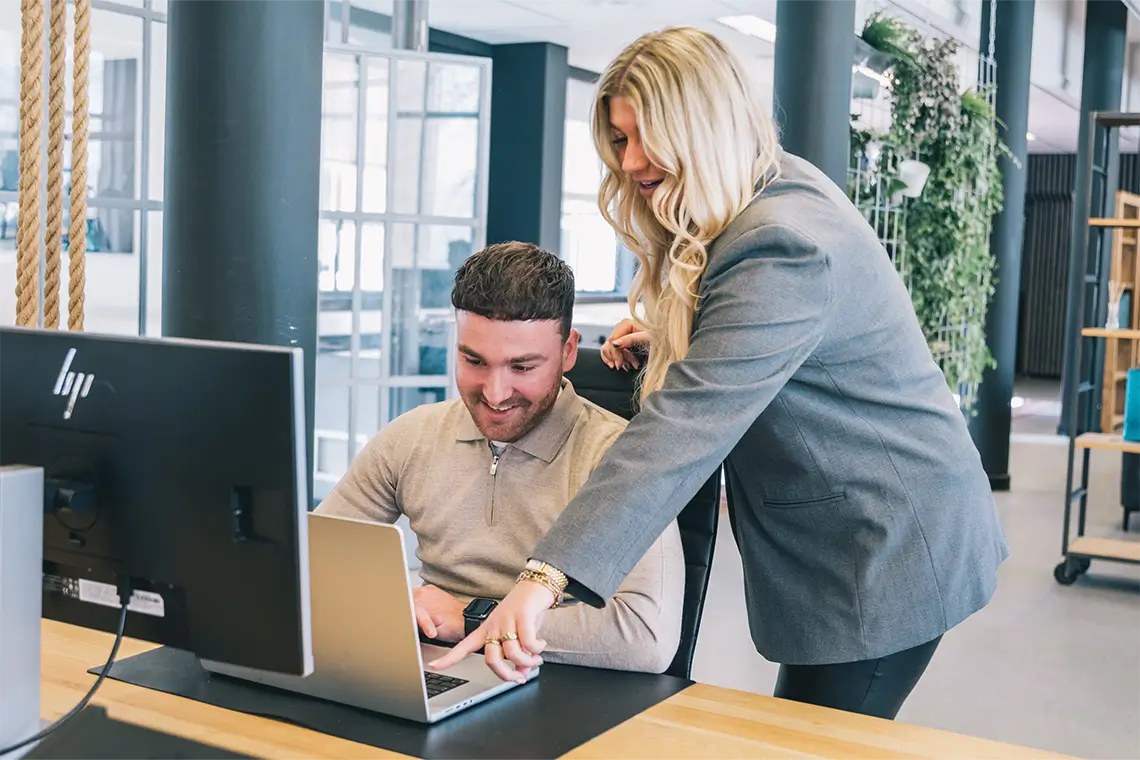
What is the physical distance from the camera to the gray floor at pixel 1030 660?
354 cm

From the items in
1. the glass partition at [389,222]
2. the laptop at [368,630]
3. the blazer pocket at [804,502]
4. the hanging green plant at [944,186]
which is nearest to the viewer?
the laptop at [368,630]

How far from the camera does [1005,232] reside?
7848mm

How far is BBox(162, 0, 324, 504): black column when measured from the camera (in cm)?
246

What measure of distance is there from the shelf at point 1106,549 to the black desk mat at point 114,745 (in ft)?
15.8

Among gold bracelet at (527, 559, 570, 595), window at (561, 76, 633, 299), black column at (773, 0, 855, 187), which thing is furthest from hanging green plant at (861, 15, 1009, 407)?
gold bracelet at (527, 559, 570, 595)

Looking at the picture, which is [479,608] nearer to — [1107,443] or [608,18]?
[1107,443]

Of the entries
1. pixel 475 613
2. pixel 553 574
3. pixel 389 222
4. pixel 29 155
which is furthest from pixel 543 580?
pixel 389 222

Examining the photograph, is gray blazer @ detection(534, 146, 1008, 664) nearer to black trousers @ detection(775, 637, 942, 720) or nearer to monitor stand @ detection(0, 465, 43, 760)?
black trousers @ detection(775, 637, 942, 720)

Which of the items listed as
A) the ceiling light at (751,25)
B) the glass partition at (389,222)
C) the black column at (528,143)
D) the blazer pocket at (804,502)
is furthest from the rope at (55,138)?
the black column at (528,143)

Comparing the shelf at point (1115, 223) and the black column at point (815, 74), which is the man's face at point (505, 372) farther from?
the shelf at point (1115, 223)

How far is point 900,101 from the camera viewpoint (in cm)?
693

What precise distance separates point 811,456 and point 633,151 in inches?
18.2

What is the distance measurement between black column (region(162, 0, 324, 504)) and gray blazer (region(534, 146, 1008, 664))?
1.13 meters

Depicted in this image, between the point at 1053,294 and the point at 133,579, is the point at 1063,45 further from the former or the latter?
the point at 133,579
